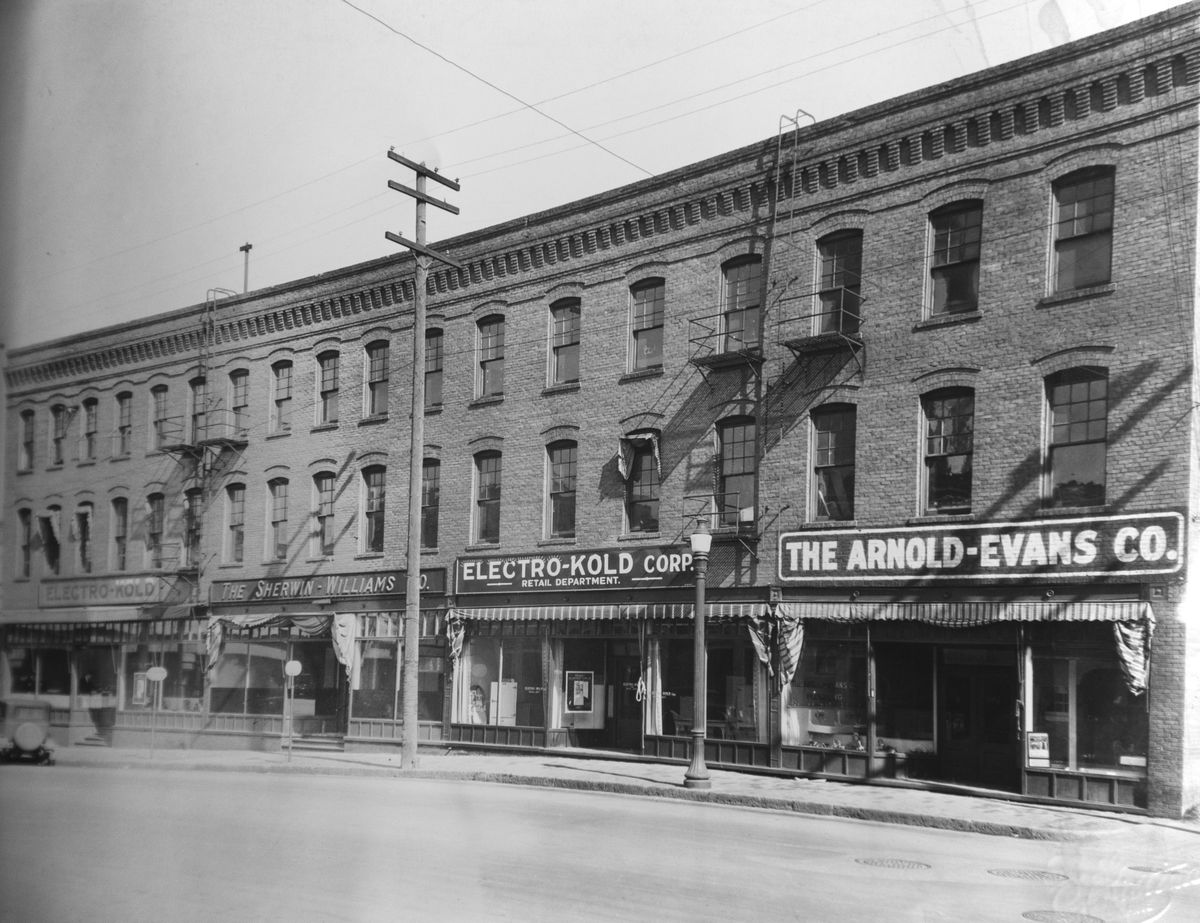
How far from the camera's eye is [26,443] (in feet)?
16.0

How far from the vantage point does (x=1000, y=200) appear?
1847cm

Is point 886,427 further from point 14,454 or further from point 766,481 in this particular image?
point 14,454

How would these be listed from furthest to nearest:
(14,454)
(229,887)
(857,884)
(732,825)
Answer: (732,825)
(857,884)
(229,887)
(14,454)

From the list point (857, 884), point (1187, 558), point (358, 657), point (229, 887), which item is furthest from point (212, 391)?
point (358, 657)

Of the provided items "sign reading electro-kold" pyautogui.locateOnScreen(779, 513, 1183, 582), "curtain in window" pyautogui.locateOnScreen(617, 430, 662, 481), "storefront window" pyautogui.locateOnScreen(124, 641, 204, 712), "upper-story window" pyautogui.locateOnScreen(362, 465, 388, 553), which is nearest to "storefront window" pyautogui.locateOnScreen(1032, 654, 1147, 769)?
"sign reading electro-kold" pyautogui.locateOnScreen(779, 513, 1183, 582)

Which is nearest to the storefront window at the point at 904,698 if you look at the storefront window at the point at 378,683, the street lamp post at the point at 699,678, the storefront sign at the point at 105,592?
the street lamp post at the point at 699,678

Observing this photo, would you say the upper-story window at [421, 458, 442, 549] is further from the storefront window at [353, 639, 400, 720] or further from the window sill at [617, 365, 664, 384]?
the window sill at [617, 365, 664, 384]

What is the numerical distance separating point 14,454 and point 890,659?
16446 millimetres

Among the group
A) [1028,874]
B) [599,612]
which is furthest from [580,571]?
[1028,874]

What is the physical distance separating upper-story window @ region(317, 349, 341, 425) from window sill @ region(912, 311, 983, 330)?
9.66 metres

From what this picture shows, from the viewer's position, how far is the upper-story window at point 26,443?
4.75 meters

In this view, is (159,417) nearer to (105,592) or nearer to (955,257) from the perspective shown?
(105,592)

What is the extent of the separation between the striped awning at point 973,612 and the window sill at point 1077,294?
14.8 feet

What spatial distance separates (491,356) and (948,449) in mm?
9791
